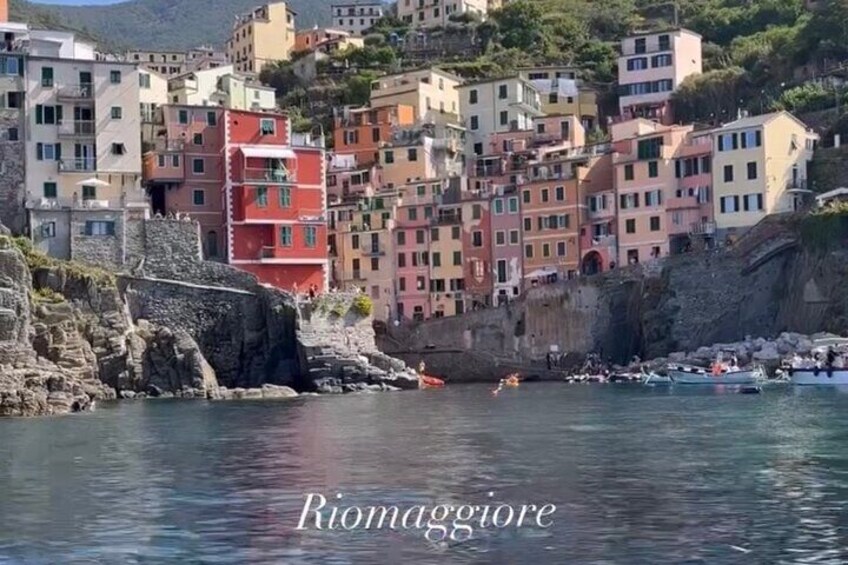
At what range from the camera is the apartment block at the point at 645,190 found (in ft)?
306

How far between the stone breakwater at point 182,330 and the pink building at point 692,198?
18413 millimetres

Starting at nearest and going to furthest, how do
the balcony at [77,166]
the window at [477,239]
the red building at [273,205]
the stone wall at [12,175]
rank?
the stone wall at [12,175], the balcony at [77,166], the red building at [273,205], the window at [477,239]

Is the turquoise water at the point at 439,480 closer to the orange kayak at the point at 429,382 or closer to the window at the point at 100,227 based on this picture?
the window at the point at 100,227

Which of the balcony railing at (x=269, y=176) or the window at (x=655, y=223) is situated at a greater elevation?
the balcony railing at (x=269, y=176)

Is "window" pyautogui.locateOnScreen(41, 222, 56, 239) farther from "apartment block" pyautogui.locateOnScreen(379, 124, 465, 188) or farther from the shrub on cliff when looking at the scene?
"apartment block" pyautogui.locateOnScreen(379, 124, 465, 188)

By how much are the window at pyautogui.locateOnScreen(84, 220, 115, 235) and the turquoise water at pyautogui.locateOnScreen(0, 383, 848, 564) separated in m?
21.1

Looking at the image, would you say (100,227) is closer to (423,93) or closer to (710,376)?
(710,376)

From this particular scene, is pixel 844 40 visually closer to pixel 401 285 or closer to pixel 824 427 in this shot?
pixel 401 285

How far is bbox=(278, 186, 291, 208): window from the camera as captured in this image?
8844cm

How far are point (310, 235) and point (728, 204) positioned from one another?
938 inches

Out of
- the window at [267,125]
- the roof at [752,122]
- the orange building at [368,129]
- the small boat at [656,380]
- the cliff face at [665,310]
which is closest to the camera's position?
the small boat at [656,380]

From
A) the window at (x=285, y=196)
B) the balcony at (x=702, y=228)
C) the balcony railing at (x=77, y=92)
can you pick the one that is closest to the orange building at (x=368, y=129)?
the window at (x=285, y=196)

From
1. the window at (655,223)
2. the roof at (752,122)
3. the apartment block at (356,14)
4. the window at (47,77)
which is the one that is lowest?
the window at (655,223)

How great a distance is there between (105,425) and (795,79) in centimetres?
7143
